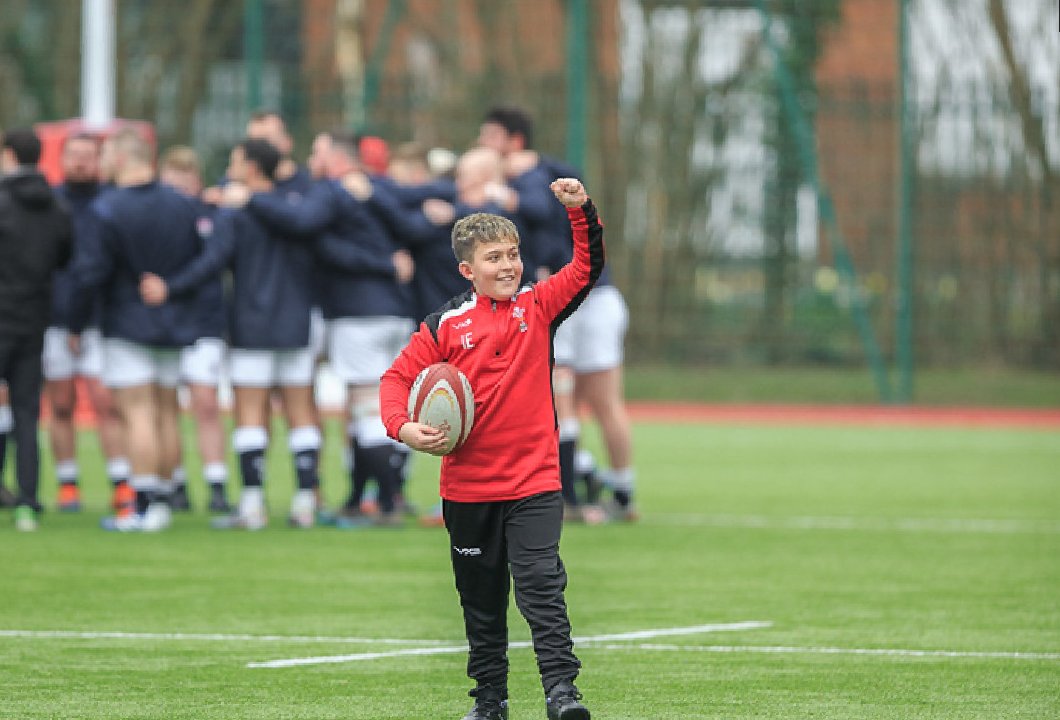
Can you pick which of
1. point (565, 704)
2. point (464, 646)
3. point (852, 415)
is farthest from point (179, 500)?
point (852, 415)

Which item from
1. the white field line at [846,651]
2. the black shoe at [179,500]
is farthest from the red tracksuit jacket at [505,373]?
the black shoe at [179,500]

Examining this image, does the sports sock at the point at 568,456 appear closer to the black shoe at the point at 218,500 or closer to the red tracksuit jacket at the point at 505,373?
the black shoe at the point at 218,500

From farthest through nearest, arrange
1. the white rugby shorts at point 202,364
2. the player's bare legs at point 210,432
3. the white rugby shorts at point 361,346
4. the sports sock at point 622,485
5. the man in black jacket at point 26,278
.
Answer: the white rugby shorts at point 202,364 < the player's bare legs at point 210,432 < the sports sock at point 622,485 < the white rugby shorts at point 361,346 < the man in black jacket at point 26,278

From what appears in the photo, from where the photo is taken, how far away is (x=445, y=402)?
6.23m

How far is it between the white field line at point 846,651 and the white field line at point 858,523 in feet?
15.0

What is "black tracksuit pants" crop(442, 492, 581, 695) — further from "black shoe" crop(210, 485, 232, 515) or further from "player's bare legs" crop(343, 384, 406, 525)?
"black shoe" crop(210, 485, 232, 515)

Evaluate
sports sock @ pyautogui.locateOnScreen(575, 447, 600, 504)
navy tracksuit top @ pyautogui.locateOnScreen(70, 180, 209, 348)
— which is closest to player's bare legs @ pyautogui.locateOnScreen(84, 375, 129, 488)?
navy tracksuit top @ pyautogui.locateOnScreen(70, 180, 209, 348)

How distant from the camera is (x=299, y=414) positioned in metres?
12.1

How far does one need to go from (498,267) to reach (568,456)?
19.4ft

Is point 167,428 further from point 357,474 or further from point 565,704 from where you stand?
point 565,704

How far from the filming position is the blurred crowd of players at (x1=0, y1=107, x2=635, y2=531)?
11.8 m

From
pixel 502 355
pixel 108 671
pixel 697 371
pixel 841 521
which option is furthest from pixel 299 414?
pixel 697 371

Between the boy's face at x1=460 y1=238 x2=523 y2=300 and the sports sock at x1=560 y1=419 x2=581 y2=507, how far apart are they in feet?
18.8

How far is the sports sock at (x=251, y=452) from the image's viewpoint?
38.9 feet
